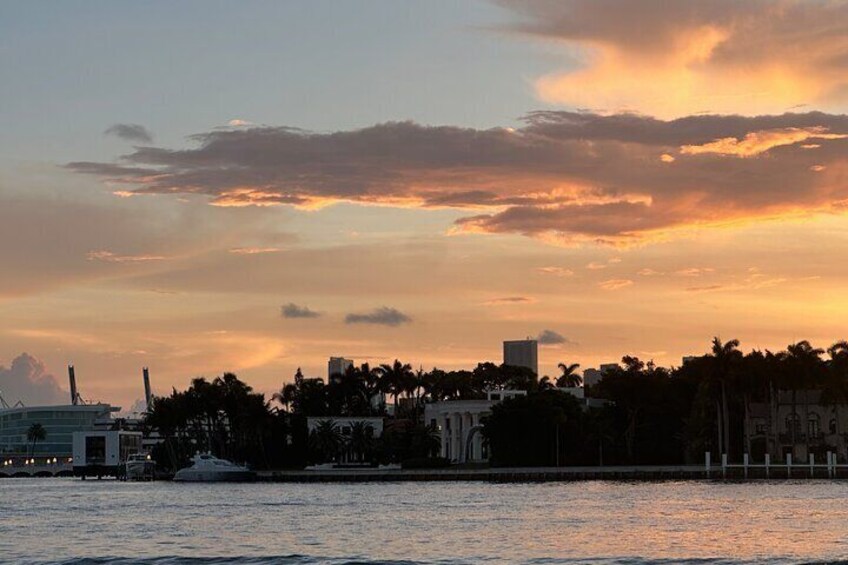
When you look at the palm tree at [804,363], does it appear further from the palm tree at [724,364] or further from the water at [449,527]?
the water at [449,527]

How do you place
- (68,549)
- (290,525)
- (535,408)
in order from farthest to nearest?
(535,408) → (290,525) → (68,549)

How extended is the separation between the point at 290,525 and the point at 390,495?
49794 millimetres

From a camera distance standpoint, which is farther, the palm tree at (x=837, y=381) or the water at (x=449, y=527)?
the palm tree at (x=837, y=381)

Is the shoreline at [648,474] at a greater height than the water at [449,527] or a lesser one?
lesser

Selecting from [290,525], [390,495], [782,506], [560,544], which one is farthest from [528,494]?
[560,544]

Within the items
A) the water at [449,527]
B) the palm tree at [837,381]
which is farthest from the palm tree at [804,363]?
the water at [449,527]

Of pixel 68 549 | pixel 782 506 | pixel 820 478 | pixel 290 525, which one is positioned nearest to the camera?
pixel 68 549

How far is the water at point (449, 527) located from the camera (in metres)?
77.4

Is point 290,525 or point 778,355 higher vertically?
point 778,355

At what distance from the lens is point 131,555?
8094 centimetres

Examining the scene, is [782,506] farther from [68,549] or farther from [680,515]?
[68,549]

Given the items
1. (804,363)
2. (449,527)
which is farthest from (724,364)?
(449,527)

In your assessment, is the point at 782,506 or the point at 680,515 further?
the point at 782,506

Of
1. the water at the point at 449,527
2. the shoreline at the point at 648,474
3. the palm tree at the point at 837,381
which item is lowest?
the shoreline at the point at 648,474
